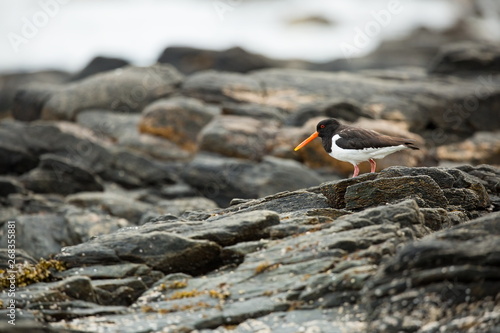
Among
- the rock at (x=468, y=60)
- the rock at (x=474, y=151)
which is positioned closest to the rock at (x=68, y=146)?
the rock at (x=474, y=151)

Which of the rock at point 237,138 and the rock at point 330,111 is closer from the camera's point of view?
the rock at point 237,138

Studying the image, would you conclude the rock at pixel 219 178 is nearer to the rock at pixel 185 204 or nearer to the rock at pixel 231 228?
the rock at pixel 185 204

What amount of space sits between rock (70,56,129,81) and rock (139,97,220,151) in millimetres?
12690

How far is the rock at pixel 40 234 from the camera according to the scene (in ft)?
68.1

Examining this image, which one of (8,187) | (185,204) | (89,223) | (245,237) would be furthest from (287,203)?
(8,187)

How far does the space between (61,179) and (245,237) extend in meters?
16.9

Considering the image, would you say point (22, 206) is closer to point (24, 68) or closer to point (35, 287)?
point (35, 287)

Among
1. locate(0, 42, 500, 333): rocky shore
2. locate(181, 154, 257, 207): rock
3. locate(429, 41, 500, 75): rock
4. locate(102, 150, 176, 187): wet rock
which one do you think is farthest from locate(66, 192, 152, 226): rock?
locate(429, 41, 500, 75): rock

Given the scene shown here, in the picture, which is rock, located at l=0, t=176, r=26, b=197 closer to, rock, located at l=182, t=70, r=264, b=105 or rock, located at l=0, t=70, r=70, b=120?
rock, located at l=182, t=70, r=264, b=105

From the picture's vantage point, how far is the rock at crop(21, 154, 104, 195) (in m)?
25.2

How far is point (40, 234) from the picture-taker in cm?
2125

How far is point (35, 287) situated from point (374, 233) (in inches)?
190

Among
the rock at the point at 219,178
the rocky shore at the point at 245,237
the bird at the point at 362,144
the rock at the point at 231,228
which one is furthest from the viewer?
the rock at the point at 219,178

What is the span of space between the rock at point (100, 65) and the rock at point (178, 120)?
41.6ft
